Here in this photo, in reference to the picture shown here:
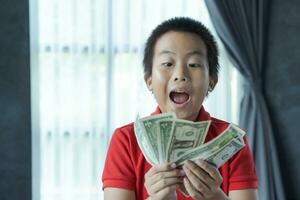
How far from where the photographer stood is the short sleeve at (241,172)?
1.03 m

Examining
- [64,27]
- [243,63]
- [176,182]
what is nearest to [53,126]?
[64,27]

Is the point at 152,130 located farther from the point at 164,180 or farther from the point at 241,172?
the point at 241,172

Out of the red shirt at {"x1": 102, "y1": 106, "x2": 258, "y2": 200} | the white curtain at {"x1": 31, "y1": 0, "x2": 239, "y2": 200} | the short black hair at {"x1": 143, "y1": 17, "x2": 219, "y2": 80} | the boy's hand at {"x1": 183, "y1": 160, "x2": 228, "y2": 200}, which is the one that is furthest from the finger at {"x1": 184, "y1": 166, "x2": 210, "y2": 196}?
the white curtain at {"x1": 31, "y1": 0, "x2": 239, "y2": 200}

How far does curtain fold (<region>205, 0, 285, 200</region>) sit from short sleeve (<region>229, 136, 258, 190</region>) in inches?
59.3

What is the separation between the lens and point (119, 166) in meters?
1.04

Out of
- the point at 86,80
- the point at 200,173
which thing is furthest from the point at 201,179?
the point at 86,80

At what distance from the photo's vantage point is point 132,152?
105 centimetres

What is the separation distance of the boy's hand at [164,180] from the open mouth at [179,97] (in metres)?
0.19

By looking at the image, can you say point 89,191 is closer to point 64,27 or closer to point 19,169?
point 19,169

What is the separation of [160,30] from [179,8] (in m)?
1.52

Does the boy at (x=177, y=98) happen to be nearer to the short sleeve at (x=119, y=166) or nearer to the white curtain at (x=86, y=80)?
the short sleeve at (x=119, y=166)

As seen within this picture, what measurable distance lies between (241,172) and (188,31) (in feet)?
1.29

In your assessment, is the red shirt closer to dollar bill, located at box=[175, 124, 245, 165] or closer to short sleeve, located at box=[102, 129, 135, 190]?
short sleeve, located at box=[102, 129, 135, 190]

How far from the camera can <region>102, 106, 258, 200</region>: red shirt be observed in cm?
103
